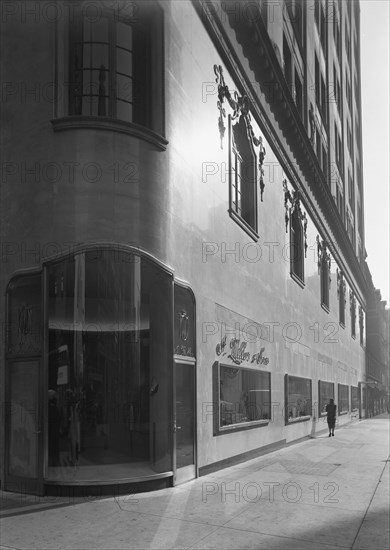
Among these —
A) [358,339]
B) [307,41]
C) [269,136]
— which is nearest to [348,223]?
[358,339]

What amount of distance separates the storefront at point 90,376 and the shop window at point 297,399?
12.5m

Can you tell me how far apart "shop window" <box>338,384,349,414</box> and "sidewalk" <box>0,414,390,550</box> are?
30.2 metres

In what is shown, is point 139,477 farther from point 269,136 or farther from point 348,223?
point 348,223

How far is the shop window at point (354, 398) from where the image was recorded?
2098 inches

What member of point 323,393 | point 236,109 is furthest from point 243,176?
point 323,393

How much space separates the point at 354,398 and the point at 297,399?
30493mm

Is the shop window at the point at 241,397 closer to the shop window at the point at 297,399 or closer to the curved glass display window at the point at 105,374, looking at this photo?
the shop window at the point at 297,399

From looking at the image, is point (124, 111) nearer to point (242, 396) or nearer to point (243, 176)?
point (243, 176)

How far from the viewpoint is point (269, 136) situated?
23.4 m

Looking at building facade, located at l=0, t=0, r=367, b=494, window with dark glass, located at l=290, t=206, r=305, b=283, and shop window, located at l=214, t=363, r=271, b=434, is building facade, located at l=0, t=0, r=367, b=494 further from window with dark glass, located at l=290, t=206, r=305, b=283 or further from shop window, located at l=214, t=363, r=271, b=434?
window with dark glass, located at l=290, t=206, r=305, b=283

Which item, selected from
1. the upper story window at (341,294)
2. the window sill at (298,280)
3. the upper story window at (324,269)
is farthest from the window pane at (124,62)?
the upper story window at (341,294)

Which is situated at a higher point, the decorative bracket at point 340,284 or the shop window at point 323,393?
the decorative bracket at point 340,284

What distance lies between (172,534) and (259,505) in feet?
8.52

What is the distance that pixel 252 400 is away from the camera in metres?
19.4
